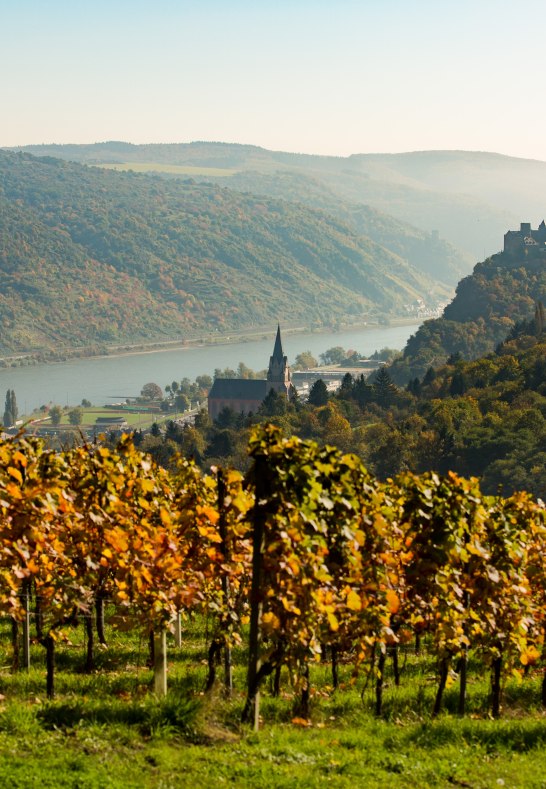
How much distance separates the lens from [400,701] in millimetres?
15180

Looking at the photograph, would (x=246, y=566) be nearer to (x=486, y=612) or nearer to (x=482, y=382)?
(x=486, y=612)

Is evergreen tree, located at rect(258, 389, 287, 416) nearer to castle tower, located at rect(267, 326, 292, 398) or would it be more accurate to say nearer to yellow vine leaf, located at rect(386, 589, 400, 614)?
castle tower, located at rect(267, 326, 292, 398)

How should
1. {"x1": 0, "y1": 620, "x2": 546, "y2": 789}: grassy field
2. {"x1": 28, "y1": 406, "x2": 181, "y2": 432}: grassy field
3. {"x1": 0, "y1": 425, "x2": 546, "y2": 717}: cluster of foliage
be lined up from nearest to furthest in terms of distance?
{"x1": 0, "y1": 620, "x2": 546, "y2": 789}: grassy field, {"x1": 0, "y1": 425, "x2": 546, "y2": 717}: cluster of foliage, {"x1": 28, "y1": 406, "x2": 181, "y2": 432}: grassy field

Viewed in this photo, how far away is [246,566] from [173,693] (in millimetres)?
2477

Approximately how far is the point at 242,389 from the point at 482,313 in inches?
1291

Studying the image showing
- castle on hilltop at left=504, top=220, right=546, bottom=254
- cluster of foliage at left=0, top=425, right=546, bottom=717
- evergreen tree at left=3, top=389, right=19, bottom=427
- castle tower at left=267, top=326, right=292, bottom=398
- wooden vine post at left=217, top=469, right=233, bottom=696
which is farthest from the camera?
evergreen tree at left=3, top=389, right=19, bottom=427

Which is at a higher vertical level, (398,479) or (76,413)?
(398,479)

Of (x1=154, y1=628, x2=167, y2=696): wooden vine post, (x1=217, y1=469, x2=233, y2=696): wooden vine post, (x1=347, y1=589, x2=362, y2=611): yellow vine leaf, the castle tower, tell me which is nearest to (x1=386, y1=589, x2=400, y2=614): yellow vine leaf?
(x1=347, y1=589, x2=362, y2=611): yellow vine leaf

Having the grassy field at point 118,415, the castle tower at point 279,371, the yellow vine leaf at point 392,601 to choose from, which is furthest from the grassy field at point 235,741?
the grassy field at point 118,415

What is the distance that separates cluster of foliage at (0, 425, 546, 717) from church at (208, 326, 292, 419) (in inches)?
5097

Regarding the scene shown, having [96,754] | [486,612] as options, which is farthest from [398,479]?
[96,754]

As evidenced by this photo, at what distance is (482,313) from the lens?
6206 inches

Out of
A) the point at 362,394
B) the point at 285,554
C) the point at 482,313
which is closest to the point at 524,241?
the point at 482,313

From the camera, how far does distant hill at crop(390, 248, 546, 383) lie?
5743 inches
